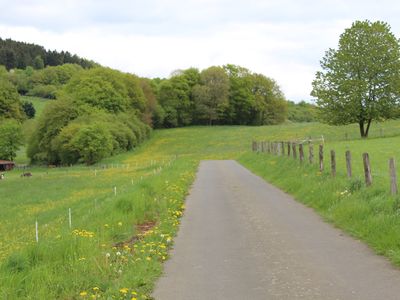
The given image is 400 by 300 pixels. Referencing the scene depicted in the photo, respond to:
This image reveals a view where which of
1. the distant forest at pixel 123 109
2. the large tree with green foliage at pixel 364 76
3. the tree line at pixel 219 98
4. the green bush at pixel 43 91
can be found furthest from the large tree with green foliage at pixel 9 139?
the green bush at pixel 43 91

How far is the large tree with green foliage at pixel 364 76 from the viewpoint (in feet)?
166

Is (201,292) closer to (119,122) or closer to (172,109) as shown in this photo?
(119,122)

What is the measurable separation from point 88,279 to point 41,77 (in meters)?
184

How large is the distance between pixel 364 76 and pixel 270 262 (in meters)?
47.0

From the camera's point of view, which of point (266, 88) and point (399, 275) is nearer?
point (399, 275)

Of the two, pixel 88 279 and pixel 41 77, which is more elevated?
pixel 41 77

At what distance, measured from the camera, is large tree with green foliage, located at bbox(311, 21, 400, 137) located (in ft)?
166

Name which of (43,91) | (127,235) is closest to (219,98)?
(43,91)

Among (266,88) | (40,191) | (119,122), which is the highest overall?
(266,88)

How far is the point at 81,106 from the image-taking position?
277 ft

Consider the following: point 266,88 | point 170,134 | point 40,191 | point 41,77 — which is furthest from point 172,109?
point 41,77

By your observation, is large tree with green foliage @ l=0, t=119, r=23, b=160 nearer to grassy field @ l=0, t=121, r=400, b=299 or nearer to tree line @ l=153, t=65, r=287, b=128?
tree line @ l=153, t=65, r=287, b=128

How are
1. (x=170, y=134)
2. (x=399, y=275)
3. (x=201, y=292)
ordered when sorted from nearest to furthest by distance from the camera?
(x=201, y=292) → (x=399, y=275) → (x=170, y=134)

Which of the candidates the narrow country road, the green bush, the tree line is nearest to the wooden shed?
the tree line
